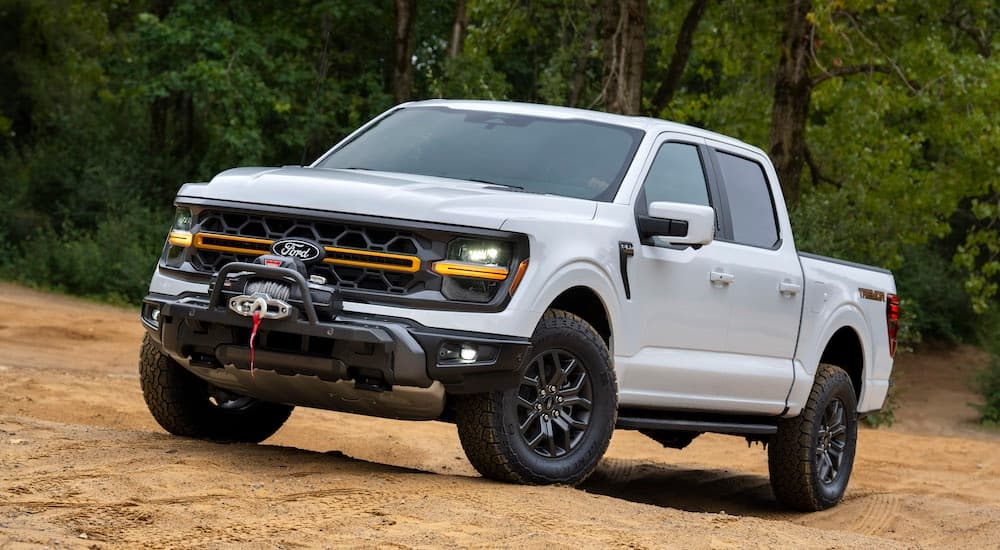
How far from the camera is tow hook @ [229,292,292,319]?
604 cm

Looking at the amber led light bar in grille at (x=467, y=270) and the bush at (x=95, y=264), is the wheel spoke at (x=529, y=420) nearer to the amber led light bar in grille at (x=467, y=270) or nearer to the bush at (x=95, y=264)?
the amber led light bar in grille at (x=467, y=270)

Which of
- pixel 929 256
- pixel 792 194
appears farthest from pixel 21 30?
pixel 929 256

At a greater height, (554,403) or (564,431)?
(554,403)

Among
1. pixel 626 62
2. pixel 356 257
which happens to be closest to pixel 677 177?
pixel 356 257

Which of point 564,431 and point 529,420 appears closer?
point 529,420

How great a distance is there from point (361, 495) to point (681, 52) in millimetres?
20758

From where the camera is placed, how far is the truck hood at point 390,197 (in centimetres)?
622

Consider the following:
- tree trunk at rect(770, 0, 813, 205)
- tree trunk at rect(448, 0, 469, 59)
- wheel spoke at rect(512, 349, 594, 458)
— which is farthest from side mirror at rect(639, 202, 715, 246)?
tree trunk at rect(448, 0, 469, 59)

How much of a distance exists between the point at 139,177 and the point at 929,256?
683 inches

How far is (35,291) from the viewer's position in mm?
22281

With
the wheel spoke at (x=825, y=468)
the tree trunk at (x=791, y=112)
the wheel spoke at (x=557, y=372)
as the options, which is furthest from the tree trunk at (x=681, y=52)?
the wheel spoke at (x=557, y=372)

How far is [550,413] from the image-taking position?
6668 mm

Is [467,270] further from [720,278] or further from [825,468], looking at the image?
[825,468]

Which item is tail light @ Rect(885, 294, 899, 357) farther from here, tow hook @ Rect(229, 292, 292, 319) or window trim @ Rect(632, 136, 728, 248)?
tow hook @ Rect(229, 292, 292, 319)
